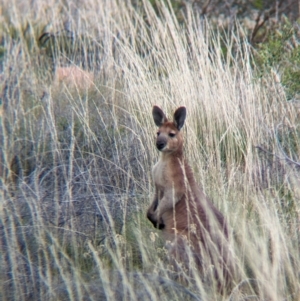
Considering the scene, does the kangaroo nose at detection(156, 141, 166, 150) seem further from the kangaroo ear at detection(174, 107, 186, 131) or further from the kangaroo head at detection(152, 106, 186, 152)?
the kangaroo ear at detection(174, 107, 186, 131)

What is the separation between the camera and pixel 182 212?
408cm

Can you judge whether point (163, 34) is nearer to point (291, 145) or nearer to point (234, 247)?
point (291, 145)

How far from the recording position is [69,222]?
4082 millimetres

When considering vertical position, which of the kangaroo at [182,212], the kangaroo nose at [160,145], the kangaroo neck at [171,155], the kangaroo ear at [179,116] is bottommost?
the kangaroo at [182,212]

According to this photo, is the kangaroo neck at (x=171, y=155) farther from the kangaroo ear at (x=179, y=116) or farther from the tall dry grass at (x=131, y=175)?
the tall dry grass at (x=131, y=175)

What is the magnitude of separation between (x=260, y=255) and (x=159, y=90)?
2294 mm

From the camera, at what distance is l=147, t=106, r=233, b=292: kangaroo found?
135 inches

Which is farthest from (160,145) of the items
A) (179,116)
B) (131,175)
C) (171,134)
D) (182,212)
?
(131,175)

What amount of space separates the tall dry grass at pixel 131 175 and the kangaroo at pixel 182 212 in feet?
0.28

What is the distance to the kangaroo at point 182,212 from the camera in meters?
3.44

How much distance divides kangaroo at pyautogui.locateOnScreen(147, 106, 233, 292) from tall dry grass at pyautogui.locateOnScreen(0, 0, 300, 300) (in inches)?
3.4

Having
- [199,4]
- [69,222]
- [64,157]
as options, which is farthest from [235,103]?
[199,4]

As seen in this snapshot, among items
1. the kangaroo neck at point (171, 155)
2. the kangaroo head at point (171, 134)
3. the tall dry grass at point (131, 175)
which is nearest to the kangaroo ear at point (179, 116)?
the kangaroo head at point (171, 134)

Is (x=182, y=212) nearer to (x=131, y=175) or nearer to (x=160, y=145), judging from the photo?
(x=160, y=145)
